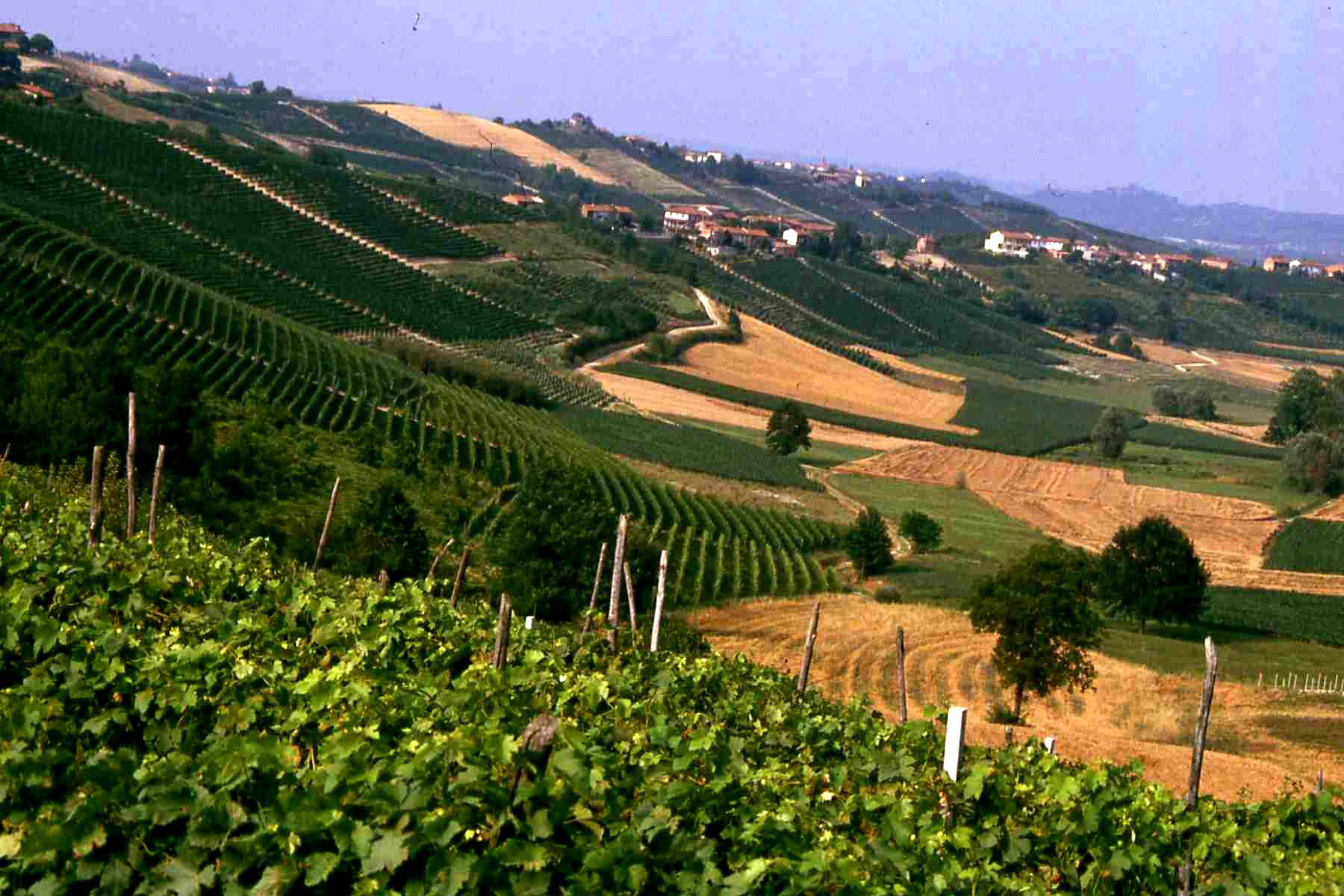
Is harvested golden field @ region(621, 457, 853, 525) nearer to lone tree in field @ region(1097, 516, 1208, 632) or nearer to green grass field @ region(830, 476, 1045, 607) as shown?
green grass field @ region(830, 476, 1045, 607)

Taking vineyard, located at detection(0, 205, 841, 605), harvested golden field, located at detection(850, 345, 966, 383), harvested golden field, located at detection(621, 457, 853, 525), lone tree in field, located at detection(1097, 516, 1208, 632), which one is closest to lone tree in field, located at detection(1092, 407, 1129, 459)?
harvested golden field, located at detection(850, 345, 966, 383)

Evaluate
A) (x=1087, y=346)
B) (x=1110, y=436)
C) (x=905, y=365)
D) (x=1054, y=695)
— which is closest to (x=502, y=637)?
(x=1054, y=695)

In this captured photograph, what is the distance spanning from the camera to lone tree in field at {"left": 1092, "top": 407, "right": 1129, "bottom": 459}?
71.3 metres

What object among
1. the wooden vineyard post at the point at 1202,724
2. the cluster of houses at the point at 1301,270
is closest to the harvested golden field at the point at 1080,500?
the wooden vineyard post at the point at 1202,724

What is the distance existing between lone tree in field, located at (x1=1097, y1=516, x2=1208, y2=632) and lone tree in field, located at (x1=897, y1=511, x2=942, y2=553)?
818 cm

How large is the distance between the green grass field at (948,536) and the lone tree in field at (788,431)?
3.47m

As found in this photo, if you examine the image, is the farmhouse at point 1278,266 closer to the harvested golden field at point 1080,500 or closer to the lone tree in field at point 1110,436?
the lone tree in field at point 1110,436

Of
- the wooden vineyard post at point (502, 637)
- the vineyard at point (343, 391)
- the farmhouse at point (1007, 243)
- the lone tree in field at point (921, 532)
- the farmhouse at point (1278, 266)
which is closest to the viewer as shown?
the wooden vineyard post at point (502, 637)

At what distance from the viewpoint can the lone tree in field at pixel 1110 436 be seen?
2808 inches

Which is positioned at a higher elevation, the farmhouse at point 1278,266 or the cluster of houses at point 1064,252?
the farmhouse at point 1278,266

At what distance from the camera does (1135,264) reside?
18112 centimetres

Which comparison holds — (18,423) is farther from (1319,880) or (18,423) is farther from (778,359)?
(778,359)

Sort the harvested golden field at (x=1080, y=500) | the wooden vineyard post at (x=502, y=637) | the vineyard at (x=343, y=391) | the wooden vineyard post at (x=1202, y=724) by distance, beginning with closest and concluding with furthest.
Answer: the wooden vineyard post at (x=502, y=637)
the wooden vineyard post at (x=1202, y=724)
the vineyard at (x=343, y=391)
the harvested golden field at (x=1080, y=500)

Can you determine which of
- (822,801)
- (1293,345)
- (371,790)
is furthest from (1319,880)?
(1293,345)
